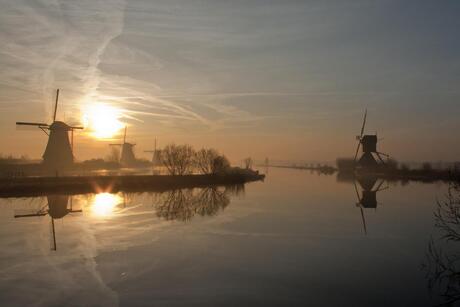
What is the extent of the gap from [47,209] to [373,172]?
74.8 metres

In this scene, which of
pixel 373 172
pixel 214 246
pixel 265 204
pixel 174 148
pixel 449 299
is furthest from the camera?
pixel 373 172

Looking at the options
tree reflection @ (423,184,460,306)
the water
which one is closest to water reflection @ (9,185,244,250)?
the water

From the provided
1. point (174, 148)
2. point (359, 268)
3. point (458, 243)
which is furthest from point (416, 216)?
point (174, 148)

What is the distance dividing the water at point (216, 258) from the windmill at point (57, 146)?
33935 millimetres

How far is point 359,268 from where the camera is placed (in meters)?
14.0

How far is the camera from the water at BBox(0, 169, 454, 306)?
11.2 meters

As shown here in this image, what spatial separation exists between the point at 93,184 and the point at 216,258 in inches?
1342

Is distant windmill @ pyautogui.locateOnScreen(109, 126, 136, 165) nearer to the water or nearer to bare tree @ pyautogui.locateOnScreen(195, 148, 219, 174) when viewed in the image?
bare tree @ pyautogui.locateOnScreen(195, 148, 219, 174)

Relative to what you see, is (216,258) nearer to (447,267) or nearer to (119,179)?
(447,267)

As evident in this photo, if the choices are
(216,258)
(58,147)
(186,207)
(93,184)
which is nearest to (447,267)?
(216,258)

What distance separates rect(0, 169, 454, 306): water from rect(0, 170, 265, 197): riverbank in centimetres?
1256

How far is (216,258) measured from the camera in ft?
50.6

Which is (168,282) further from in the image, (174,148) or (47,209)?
(174,148)

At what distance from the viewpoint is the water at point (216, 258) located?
1116cm
